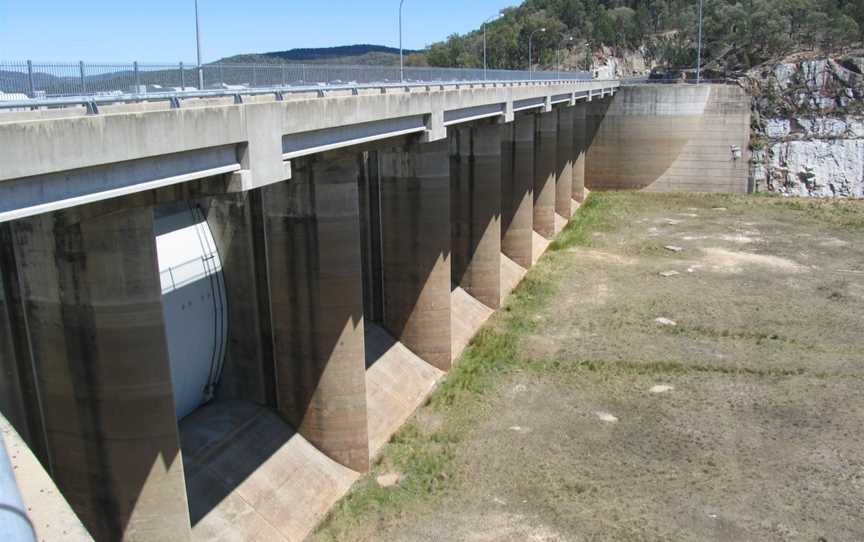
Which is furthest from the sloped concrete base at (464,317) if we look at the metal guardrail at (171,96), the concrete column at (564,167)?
the concrete column at (564,167)

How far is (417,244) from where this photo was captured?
92.3 ft

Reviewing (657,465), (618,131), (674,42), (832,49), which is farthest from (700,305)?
Result: (674,42)

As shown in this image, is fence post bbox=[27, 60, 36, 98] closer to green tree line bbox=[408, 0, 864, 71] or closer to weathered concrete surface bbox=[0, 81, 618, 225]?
weathered concrete surface bbox=[0, 81, 618, 225]

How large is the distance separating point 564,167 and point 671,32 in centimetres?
9104

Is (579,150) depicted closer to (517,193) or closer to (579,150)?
(579,150)

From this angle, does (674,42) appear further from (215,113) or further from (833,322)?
(215,113)

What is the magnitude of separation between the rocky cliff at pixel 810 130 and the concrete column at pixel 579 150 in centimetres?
1408

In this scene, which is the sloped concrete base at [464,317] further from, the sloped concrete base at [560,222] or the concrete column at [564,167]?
the concrete column at [564,167]

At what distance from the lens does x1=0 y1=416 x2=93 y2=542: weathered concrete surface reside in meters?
6.29

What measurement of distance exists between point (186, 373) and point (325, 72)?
7838 millimetres

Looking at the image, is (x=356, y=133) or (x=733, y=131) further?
(x=733, y=131)

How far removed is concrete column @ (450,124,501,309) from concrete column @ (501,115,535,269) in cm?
576

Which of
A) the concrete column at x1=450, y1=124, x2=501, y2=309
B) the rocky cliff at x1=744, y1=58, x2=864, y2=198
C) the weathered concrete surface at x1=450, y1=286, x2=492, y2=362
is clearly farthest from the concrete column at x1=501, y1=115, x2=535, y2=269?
the rocky cliff at x1=744, y1=58, x2=864, y2=198

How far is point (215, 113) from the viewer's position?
43.1 feet
